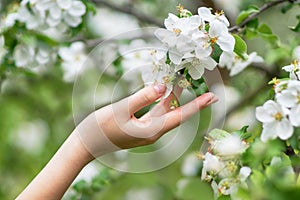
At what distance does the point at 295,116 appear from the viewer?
1.01 metres

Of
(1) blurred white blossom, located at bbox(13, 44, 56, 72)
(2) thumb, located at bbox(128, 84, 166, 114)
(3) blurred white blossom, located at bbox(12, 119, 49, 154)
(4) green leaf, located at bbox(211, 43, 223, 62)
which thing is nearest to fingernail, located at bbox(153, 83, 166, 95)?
(2) thumb, located at bbox(128, 84, 166, 114)

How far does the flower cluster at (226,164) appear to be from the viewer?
3.54 feet

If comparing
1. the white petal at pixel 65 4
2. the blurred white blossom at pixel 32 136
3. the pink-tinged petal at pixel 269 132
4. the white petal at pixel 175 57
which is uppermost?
the white petal at pixel 175 57

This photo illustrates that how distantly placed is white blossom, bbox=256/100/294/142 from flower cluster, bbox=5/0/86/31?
90 centimetres

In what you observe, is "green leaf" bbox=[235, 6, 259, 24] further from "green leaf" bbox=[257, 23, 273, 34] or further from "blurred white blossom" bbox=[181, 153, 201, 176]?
"blurred white blossom" bbox=[181, 153, 201, 176]

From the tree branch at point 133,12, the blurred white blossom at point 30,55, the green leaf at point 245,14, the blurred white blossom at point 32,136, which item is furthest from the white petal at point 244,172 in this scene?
the blurred white blossom at point 32,136

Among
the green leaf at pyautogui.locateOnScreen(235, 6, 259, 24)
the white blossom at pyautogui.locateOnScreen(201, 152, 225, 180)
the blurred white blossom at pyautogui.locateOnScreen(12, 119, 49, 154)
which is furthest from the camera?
the blurred white blossom at pyautogui.locateOnScreen(12, 119, 49, 154)

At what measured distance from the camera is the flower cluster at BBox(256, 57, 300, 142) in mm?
1010

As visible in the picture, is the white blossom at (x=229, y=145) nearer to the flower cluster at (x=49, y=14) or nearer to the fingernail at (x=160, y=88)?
the fingernail at (x=160, y=88)

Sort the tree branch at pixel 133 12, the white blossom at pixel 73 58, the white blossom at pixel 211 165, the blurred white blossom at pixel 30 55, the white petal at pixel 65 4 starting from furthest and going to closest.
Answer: the tree branch at pixel 133 12, the white blossom at pixel 73 58, the blurred white blossom at pixel 30 55, the white petal at pixel 65 4, the white blossom at pixel 211 165

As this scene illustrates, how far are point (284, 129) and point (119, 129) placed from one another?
0.94 feet

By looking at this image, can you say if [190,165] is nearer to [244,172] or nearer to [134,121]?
[134,121]

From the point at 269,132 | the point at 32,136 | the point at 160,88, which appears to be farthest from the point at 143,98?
the point at 32,136

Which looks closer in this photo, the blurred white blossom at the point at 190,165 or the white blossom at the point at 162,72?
the white blossom at the point at 162,72
